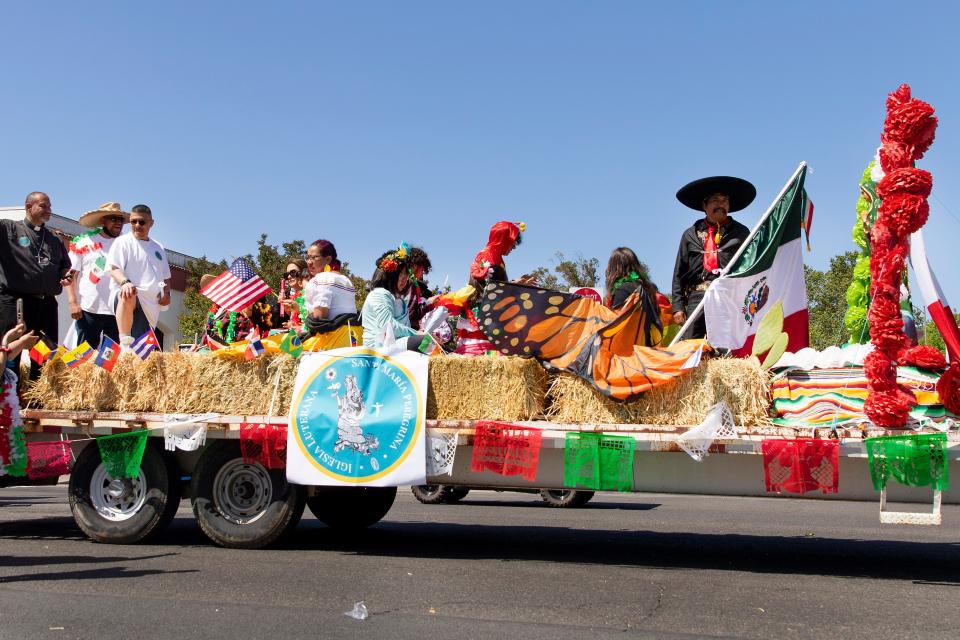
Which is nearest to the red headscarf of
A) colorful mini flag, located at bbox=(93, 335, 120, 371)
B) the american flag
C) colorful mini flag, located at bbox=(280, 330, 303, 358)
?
colorful mini flag, located at bbox=(280, 330, 303, 358)

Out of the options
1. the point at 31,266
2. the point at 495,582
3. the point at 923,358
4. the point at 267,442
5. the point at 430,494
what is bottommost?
the point at 430,494

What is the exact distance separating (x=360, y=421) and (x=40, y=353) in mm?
3232

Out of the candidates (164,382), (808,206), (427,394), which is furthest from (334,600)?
(808,206)

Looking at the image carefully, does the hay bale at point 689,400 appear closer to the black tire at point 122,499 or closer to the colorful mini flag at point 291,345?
the colorful mini flag at point 291,345

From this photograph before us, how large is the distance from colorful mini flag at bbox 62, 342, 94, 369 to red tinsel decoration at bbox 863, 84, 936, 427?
20.4ft

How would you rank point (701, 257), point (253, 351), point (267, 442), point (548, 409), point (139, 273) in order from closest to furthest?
Result: point (548, 409)
point (267, 442)
point (253, 351)
point (701, 257)
point (139, 273)

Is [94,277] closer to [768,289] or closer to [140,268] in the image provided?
[140,268]

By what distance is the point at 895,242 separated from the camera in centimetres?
619

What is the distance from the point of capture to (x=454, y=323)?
872cm

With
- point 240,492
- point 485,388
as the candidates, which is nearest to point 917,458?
point 485,388

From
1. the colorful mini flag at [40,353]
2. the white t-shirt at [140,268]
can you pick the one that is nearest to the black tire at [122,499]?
the colorful mini flag at [40,353]

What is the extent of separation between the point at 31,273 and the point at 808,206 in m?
6.95

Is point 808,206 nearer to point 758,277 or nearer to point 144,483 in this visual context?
point 758,277

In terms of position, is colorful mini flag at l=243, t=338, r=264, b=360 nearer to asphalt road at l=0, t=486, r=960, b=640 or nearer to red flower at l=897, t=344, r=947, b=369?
asphalt road at l=0, t=486, r=960, b=640
